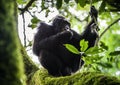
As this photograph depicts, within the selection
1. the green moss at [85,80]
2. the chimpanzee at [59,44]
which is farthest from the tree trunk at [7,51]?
the chimpanzee at [59,44]

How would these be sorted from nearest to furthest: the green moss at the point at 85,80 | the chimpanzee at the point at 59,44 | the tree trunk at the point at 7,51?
the tree trunk at the point at 7,51
the green moss at the point at 85,80
the chimpanzee at the point at 59,44

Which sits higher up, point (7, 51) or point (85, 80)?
point (7, 51)

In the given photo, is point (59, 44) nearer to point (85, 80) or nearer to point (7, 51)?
point (85, 80)

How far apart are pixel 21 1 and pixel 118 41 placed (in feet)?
7.51

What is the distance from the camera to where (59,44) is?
5.35m

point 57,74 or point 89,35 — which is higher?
point 89,35

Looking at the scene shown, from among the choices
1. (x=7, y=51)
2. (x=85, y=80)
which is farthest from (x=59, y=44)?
(x=7, y=51)

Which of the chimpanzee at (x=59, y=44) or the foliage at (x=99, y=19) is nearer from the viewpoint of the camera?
the foliage at (x=99, y=19)

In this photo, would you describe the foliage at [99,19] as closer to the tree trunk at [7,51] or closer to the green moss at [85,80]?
the green moss at [85,80]

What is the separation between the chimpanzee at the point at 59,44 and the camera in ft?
15.1

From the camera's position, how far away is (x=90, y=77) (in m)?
2.53

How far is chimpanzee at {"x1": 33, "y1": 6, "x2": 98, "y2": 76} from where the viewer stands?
461 centimetres

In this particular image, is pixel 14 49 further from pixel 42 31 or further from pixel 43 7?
pixel 42 31

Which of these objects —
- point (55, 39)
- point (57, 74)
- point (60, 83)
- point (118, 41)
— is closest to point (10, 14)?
point (60, 83)
